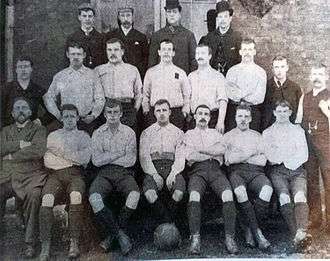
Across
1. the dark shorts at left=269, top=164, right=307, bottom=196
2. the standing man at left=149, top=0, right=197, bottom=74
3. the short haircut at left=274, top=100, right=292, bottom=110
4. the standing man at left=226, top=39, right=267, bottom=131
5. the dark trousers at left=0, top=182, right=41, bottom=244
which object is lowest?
the dark trousers at left=0, top=182, right=41, bottom=244

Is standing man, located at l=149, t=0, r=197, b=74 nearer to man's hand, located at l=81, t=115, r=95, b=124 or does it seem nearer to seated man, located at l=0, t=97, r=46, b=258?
man's hand, located at l=81, t=115, r=95, b=124

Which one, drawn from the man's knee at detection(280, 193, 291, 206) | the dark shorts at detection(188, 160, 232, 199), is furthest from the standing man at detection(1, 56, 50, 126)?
the man's knee at detection(280, 193, 291, 206)

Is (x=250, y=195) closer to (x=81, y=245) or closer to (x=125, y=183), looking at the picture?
(x=125, y=183)

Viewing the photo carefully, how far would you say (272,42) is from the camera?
272cm

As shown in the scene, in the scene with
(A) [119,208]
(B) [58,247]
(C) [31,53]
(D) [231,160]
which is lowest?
(B) [58,247]

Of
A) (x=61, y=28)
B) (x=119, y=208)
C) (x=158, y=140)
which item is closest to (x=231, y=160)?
(x=158, y=140)

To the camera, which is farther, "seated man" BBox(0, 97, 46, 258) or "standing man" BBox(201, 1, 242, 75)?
"standing man" BBox(201, 1, 242, 75)

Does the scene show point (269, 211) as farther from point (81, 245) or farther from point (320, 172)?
point (81, 245)

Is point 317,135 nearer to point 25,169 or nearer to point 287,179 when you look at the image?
point 287,179

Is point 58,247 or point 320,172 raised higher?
point 320,172

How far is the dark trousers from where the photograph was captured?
2609mm

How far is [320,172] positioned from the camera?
108 inches

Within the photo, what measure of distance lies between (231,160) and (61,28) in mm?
983

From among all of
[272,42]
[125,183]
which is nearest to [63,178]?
[125,183]
